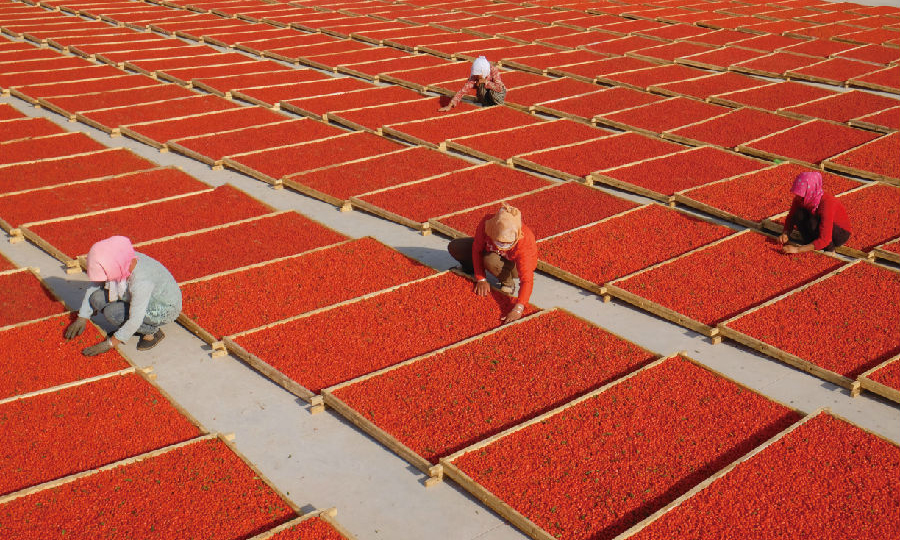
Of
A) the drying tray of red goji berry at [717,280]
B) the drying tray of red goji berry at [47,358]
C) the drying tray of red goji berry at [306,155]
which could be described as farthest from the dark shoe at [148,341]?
the drying tray of red goji berry at [717,280]

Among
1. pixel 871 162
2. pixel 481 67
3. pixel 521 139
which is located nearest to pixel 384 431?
pixel 521 139

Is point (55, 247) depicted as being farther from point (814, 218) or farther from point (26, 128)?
point (814, 218)

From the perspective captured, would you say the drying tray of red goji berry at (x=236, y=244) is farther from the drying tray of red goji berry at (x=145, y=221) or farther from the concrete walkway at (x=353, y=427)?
the concrete walkway at (x=353, y=427)

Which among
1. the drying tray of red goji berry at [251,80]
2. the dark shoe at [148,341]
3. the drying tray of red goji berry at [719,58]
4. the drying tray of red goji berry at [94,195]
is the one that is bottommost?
the dark shoe at [148,341]

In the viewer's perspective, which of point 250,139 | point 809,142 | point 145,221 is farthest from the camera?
point 809,142

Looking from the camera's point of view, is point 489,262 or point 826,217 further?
point 826,217

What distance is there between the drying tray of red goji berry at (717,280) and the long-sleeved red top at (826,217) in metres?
0.19

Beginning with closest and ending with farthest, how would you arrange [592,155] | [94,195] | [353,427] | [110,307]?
[353,427], [110,307], [94,195], [592,155]

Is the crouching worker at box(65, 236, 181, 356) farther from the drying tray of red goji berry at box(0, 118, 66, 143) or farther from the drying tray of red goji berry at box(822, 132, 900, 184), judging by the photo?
the drying tray of red goji berry at box(822, 132, 900, 184)

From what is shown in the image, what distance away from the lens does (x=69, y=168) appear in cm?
829

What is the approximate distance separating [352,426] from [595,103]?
752cm

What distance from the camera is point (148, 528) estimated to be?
3.68m

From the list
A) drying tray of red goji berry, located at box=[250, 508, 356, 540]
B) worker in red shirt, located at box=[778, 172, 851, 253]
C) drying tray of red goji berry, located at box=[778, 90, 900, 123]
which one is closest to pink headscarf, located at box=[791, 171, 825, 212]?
worker in red shirt, located at box=[778, 172, 851, 253]

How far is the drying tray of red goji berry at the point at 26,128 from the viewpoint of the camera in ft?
30.6
